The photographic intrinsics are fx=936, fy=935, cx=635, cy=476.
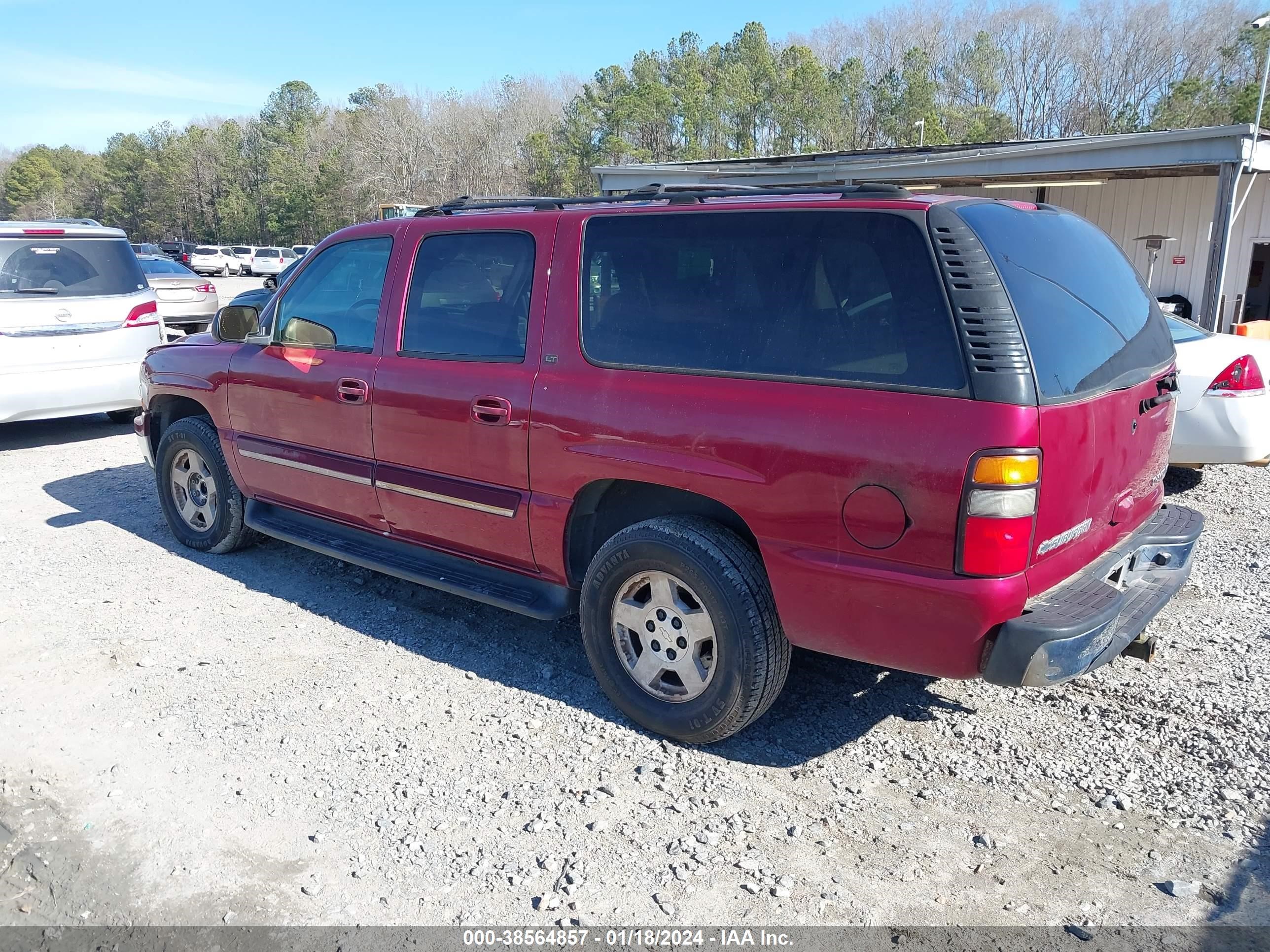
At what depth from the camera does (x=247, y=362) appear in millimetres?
5035

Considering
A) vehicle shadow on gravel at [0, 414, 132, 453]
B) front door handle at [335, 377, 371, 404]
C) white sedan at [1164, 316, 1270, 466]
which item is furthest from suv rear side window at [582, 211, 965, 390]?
vehicle shadow on gravel at [0, 414, 132, 453]

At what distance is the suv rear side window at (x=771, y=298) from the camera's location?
2896 millimetres

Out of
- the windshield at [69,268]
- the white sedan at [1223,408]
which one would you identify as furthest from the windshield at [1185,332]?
the windshield at [69,268]

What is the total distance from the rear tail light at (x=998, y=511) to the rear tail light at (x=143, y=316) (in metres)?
8.26

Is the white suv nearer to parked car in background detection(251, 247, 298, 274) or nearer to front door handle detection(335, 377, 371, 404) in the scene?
front door handle detection(335, 377, 371, 404)

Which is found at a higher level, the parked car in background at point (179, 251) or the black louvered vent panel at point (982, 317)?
the parked car in background at point (179, 251)

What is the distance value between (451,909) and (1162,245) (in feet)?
58.8

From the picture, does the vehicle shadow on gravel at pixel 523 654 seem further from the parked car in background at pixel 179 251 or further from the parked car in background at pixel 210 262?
the parked car in background at pixel 179 251

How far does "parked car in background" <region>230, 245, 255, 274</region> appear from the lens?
52.1 m

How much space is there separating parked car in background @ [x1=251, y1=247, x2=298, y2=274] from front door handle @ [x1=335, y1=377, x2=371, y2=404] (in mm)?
48716

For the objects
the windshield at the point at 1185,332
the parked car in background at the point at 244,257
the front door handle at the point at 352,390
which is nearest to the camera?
the front door handle at the point at 352,390

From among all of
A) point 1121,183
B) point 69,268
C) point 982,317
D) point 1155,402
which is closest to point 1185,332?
point 1155,402

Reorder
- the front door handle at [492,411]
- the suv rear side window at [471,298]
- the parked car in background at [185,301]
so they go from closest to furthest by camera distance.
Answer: the front door handle at [492,411] → the suv rear side window at [471,298] → the parked car in background at [185,301]

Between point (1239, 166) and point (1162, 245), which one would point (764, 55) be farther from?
point (1239, 166)
